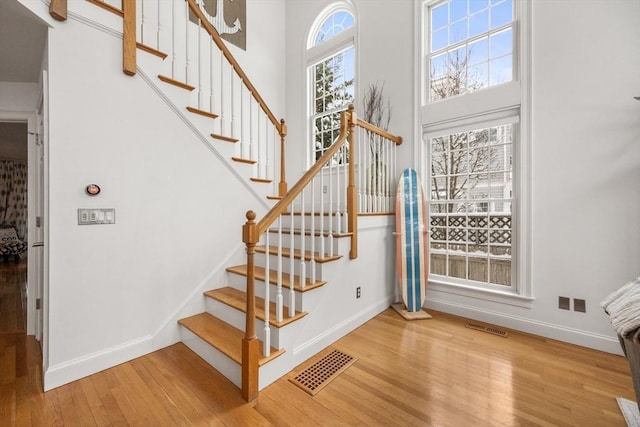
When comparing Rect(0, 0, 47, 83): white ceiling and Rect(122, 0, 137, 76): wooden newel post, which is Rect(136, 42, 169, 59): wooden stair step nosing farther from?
Rect(0, 0, 47, 83): white ceiling

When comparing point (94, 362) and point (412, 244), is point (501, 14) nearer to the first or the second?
point (412, 244)

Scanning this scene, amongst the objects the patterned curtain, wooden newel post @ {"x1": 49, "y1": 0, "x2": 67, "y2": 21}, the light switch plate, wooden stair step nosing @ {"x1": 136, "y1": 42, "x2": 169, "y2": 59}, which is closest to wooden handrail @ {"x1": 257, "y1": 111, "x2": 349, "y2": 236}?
the light switch plate

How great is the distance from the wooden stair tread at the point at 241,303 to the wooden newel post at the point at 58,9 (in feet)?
7.42

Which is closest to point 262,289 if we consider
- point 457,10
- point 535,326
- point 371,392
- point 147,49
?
point 371,392

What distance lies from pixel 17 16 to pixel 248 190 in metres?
1.97

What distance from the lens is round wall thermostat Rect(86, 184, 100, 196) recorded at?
194cm

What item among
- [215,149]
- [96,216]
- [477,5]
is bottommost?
[96,216]

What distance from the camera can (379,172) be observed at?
125 inches

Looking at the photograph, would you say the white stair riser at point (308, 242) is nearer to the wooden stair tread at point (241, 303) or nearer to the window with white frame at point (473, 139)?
the wooden stair tread at point (241, 303)

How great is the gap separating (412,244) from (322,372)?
5.51 feet

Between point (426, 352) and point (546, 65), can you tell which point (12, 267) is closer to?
point (426, 352)

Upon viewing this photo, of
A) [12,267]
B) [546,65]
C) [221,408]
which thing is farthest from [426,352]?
[12,267]

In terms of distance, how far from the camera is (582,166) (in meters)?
2.32

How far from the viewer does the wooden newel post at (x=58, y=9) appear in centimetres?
176
